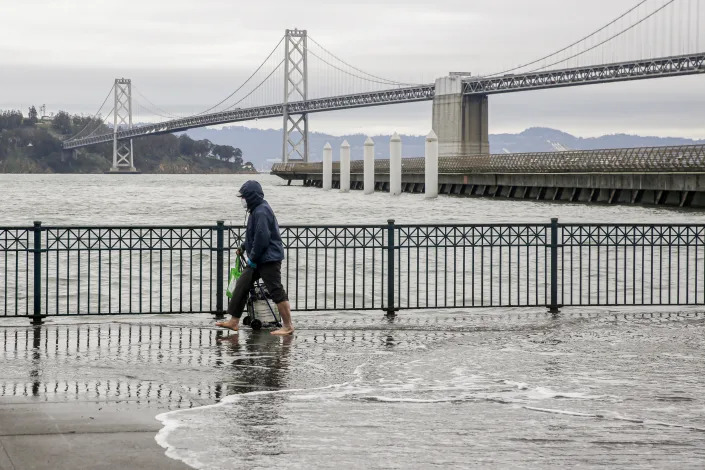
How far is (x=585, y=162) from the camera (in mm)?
60969

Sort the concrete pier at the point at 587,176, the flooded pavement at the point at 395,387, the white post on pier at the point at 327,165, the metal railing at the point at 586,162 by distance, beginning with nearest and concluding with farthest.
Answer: the flooded pavement at the point at 395,387 < the concrete pier at the point at 587,176 < the metal railing at the point at 586,162 < the white post on pier at the point at 327,165

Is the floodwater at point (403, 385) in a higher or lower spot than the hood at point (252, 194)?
lower

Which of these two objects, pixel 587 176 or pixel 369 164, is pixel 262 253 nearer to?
pixel 587 176

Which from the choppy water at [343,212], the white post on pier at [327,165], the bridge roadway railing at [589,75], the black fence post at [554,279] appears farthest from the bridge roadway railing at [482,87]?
the black fence post at [554,279]

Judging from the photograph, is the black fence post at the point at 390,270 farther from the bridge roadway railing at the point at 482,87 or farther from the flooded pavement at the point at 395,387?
the bridge roadway railing at the point at 482,87

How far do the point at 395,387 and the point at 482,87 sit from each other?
338 feet

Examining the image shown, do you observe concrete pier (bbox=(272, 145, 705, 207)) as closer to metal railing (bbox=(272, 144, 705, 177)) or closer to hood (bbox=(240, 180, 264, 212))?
metal railing (bbox=(272, 144, 705, 177))

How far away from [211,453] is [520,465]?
67.0 inches

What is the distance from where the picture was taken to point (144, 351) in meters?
9.97

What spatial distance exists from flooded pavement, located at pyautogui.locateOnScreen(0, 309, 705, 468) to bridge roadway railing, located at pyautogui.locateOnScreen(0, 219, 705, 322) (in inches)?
47.0

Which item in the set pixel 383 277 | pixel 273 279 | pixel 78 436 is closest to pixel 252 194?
pixel 273 279

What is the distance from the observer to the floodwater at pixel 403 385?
6.39 metres

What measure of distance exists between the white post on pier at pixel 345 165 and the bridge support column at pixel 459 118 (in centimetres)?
2080

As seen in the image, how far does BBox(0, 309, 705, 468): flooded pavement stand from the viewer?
6.39 m
